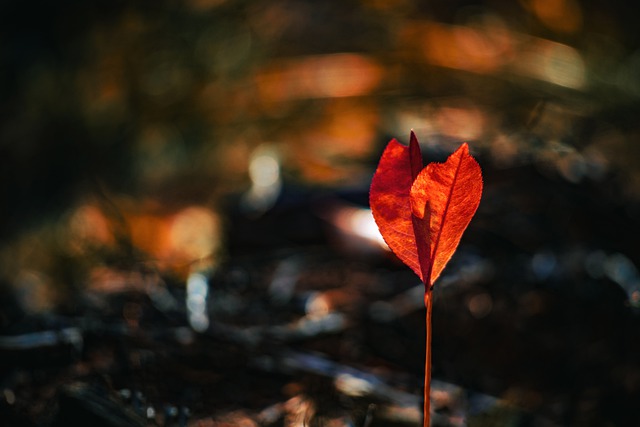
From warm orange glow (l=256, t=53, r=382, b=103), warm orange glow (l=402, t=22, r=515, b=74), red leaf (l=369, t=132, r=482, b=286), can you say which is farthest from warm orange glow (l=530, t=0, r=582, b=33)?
red leaf (l=369, t=132, r=482, b=286)

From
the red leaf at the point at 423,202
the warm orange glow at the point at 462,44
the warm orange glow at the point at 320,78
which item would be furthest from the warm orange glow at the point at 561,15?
the red leaf at the point at 423,202

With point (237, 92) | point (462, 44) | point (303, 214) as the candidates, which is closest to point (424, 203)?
point (303, 214)

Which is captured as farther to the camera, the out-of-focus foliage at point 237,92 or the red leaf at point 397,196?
the out-of-focus foliage at point 237,92

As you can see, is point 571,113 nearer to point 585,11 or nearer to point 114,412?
point 585,11

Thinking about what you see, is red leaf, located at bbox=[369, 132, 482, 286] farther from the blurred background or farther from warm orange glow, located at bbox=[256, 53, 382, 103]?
warm orange glow, located at bbox=[256, 53, 382, 103]

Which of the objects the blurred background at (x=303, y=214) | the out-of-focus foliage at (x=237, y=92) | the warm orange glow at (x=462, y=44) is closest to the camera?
the blurred background at (x=303, y=214)

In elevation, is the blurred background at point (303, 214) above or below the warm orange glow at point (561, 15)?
below

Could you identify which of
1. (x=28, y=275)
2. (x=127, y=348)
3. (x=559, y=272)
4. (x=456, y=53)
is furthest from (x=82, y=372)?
(x=456, y=53)

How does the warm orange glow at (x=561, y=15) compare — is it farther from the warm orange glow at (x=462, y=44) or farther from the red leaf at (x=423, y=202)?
the red leaf at (x=423, y=202)
